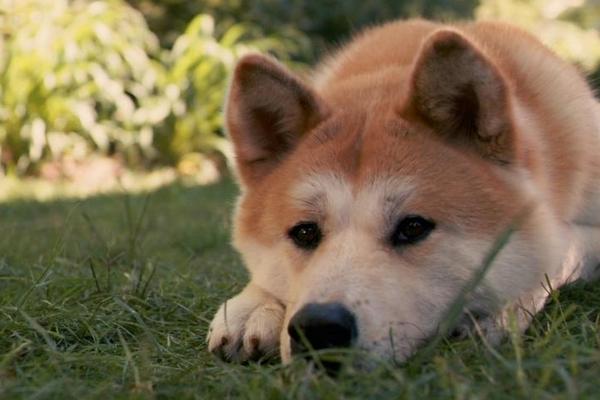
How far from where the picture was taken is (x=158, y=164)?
8.71m

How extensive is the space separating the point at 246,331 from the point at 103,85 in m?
6.04

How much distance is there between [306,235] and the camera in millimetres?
2609

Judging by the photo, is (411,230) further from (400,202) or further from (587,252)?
(587,252)

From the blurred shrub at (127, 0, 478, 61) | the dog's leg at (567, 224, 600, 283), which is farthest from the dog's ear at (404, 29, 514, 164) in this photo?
the blurred shrub at (127, 0, 478, 61)

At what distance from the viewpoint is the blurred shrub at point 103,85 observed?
315 inches

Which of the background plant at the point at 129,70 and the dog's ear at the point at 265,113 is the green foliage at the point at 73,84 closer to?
the background plant at the point at 129,70

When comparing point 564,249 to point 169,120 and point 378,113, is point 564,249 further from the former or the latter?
point 169,120

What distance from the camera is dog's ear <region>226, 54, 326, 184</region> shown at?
9.34 ft

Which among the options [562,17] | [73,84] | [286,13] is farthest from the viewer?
[562,17]

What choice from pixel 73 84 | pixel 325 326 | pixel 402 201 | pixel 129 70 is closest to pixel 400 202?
pixel 402 201

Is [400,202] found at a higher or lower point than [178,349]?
higher

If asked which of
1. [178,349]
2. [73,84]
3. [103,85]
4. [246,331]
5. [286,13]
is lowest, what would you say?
[73,84]

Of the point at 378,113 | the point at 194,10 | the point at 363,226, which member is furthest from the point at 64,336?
the point at 194,10

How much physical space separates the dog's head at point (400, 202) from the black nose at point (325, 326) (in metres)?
0.01
